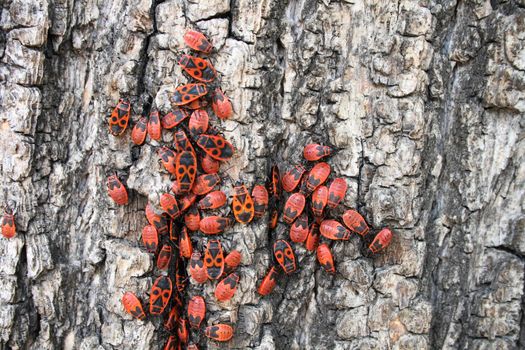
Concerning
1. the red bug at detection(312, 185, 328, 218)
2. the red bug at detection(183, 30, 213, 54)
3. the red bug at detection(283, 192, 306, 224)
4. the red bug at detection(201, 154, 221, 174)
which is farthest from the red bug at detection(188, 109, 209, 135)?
the red bug at detection(312, 185, 328, 218)

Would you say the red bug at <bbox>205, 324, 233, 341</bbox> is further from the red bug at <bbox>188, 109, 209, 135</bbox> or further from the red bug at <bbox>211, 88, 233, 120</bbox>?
the red bug at <bbox>211, 88, 233, 120</bbox>

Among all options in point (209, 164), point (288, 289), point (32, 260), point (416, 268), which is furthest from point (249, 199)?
point (32, 260)

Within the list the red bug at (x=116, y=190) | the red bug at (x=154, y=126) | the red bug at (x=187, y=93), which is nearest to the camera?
the red bug at (x=187, y=93)

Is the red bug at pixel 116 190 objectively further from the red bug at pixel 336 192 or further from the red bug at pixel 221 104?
the red bug at pixel 336 192

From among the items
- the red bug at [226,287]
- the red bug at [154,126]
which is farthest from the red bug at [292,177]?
the red bug at [154,126]

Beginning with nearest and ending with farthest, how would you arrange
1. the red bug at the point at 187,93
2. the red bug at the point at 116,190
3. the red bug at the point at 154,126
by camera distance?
the red bug at the point at 187,93 < the red bug at the point at 154,126 < the red bug at the point at 116,190

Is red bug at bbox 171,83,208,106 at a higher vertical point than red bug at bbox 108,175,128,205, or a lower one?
higher
